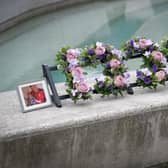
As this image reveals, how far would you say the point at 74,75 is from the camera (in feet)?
6.43

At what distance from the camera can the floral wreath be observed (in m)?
1.94

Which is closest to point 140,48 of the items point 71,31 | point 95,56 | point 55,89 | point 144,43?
point 144,43

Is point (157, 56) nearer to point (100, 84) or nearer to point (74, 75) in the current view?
point (100, 84)

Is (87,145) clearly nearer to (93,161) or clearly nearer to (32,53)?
(93,161)

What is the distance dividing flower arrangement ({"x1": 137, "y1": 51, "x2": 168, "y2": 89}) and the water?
1432 mm

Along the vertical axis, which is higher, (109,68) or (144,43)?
(144,43)

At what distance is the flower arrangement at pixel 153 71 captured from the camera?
6.71ft

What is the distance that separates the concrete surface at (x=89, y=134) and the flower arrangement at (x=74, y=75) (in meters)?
0.07

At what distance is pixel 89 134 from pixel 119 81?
345 millimetres

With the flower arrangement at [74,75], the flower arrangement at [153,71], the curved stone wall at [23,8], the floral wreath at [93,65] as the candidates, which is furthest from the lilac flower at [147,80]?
the curved stone wall at [23,8]

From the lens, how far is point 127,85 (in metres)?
2.02

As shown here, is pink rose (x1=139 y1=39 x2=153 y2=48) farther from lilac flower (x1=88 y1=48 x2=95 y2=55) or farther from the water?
the water

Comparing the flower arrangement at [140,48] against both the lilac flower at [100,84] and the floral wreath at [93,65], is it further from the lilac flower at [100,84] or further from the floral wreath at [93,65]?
the lilac flower at [100,84]

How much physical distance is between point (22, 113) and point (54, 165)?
31cm
